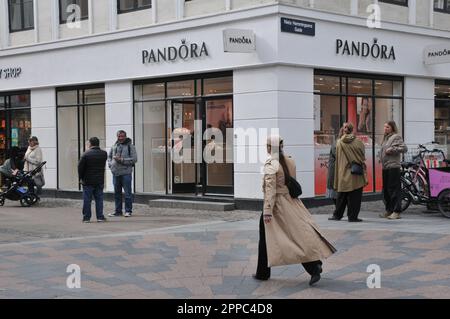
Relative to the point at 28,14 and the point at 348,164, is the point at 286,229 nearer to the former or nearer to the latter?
the point at 348,164

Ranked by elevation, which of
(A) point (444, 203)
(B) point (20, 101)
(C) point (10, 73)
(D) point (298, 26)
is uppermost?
(D) point (298, 26)

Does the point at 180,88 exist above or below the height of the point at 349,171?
above

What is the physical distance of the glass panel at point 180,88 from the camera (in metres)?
16.2

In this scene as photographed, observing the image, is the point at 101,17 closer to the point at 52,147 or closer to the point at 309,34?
the point at 52,147

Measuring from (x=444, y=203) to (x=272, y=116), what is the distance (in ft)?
13.3

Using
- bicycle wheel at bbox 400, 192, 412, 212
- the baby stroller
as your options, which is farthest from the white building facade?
bicycle wheel at bbox 400, 192, 412, 212

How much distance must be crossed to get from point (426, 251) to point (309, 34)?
7013mm

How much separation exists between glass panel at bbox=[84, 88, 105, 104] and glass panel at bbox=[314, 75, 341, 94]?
246 inches

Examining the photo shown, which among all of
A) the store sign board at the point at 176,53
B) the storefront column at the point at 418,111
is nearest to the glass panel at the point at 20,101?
the store sign board at the point at 176,53

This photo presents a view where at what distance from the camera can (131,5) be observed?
57.1ft

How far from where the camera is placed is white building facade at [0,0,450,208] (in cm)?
1459

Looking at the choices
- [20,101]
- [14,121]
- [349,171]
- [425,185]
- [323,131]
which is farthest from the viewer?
[14,121]

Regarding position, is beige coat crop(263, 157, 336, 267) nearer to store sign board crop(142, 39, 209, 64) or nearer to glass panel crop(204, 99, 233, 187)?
glass panel crop(204, 99, 233, 187)

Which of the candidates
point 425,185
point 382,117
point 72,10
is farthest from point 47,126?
point 425,185
